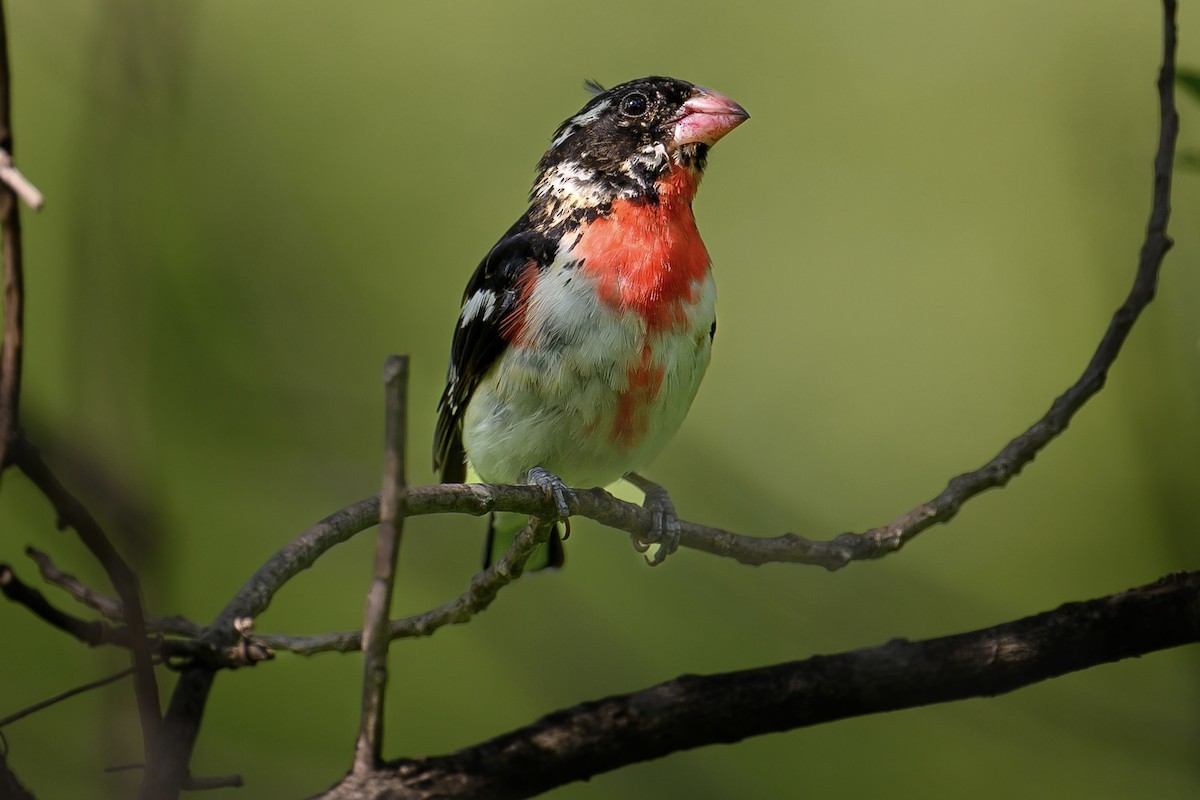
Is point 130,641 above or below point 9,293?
below

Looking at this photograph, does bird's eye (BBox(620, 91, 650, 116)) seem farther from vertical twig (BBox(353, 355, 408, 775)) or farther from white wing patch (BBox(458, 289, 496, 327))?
vertical twig (BBox(353, 355, 408, 775))

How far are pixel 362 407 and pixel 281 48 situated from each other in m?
2.19

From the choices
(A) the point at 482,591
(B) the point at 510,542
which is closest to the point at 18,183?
(A) the point at 482,591

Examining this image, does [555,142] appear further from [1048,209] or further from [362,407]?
[1048,209]

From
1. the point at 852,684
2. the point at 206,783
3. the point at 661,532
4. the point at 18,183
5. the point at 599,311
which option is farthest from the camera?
the point at 599,311

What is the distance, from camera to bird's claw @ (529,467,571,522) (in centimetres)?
282

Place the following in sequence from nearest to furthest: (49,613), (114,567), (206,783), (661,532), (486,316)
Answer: (114,567)
(49,613)
(206,783)
(661,532)
(486,316)

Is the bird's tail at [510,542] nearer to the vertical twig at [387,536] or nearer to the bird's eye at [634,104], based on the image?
the bird's eye at [634,104]

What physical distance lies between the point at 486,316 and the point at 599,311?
1.46 feet

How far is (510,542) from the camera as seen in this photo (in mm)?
4188

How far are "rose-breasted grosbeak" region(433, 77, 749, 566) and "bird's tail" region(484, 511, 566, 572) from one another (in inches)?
3.2

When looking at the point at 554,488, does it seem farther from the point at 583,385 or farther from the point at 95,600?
the point at 95,600

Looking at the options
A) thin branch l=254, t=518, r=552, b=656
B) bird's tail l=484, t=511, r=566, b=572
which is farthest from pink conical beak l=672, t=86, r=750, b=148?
thin branch l=254, t=518, r=552, b=656

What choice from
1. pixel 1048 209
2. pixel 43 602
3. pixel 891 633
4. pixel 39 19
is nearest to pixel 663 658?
pixel 891 633
